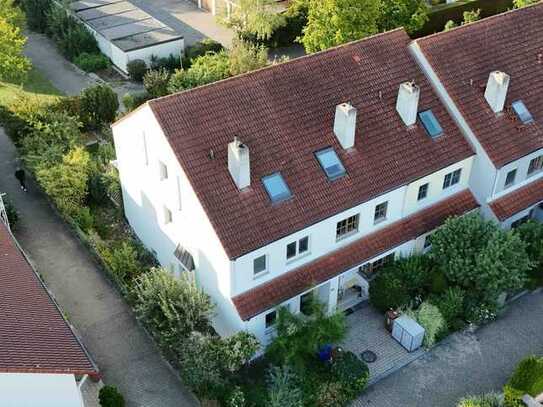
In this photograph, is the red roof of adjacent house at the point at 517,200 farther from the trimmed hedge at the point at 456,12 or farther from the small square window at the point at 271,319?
the trimmed hedge at the point at 456,12

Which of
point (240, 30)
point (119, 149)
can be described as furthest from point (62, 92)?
point (119, 149)

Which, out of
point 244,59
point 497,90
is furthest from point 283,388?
point 244,59

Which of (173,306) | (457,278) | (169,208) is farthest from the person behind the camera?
(457,278)

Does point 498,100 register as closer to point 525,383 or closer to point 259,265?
point 525,383

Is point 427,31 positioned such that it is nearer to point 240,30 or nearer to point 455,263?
point 240,30

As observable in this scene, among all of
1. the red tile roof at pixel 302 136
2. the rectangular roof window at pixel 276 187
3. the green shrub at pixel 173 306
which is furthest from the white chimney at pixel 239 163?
the green shrub at pixel 173 306

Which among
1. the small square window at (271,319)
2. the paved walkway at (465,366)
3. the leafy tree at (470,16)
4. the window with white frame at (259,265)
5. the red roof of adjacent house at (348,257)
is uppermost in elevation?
the leafy tree at (470,16)
